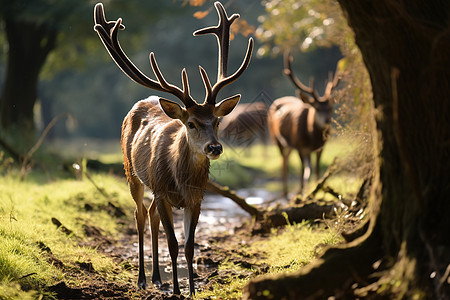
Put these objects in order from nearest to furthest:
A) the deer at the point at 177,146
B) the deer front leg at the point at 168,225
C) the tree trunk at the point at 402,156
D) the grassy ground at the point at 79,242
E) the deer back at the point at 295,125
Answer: the tree trunk at the point at 402,156 → the grassy ground at the point at 79,242 → the deer at the point at 177,146 → the deer front leg at the point at 168,225 → the deer back at the point at 295,125

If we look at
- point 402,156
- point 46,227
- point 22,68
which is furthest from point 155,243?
point 22,68

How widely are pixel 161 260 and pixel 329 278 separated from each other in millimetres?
3368

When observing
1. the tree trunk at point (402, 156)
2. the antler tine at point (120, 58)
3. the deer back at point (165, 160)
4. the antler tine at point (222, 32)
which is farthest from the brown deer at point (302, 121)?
the tree trunk at point (402, 156)

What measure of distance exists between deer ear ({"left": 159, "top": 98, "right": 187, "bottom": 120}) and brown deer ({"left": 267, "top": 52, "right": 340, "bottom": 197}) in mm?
5417

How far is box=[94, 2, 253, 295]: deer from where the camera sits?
5.14 m

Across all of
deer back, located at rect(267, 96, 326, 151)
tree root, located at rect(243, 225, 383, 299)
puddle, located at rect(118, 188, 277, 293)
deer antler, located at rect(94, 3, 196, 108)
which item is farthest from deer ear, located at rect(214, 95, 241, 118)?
deer back, located at rect(267, 96, 326, 151)

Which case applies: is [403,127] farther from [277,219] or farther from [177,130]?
[277,219]

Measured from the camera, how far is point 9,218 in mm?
5957

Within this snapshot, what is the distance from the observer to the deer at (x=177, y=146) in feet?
16.9

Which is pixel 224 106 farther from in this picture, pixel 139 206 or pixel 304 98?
pixel 304 98

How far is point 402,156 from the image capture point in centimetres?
346

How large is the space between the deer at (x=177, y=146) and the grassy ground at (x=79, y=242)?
0.58m

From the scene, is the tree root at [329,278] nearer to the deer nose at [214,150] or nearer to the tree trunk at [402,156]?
the tree trunk at [402,156]

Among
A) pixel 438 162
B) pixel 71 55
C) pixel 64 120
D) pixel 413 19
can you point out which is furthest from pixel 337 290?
pixel 64 120
